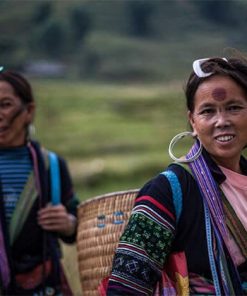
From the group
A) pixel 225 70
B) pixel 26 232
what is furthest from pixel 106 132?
pixel 225 70

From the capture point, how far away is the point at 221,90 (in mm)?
2375

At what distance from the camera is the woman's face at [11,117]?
3481mm

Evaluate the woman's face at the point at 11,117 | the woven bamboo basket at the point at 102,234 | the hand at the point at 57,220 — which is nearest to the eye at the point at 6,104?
the woman's face at the point at 11,117

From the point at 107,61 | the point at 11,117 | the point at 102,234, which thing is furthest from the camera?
the point at 107,61

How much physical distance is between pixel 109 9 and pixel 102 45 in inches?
261

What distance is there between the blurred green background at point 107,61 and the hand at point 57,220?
20180 mm

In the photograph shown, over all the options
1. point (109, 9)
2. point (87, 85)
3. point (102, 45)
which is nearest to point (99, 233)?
point (87, 85)

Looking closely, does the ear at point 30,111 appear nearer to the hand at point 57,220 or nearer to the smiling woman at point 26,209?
the smiling woman at point 26,209

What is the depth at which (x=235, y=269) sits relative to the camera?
223 centimetres

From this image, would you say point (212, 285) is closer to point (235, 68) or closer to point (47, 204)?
point (235, 68)

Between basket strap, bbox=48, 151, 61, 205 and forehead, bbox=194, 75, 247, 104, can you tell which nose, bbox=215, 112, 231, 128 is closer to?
forehead, bbox=194, 75, 247, 104

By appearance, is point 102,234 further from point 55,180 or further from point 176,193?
point 176,193

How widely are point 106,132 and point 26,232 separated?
91.6 ft

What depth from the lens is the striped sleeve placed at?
2219mm
